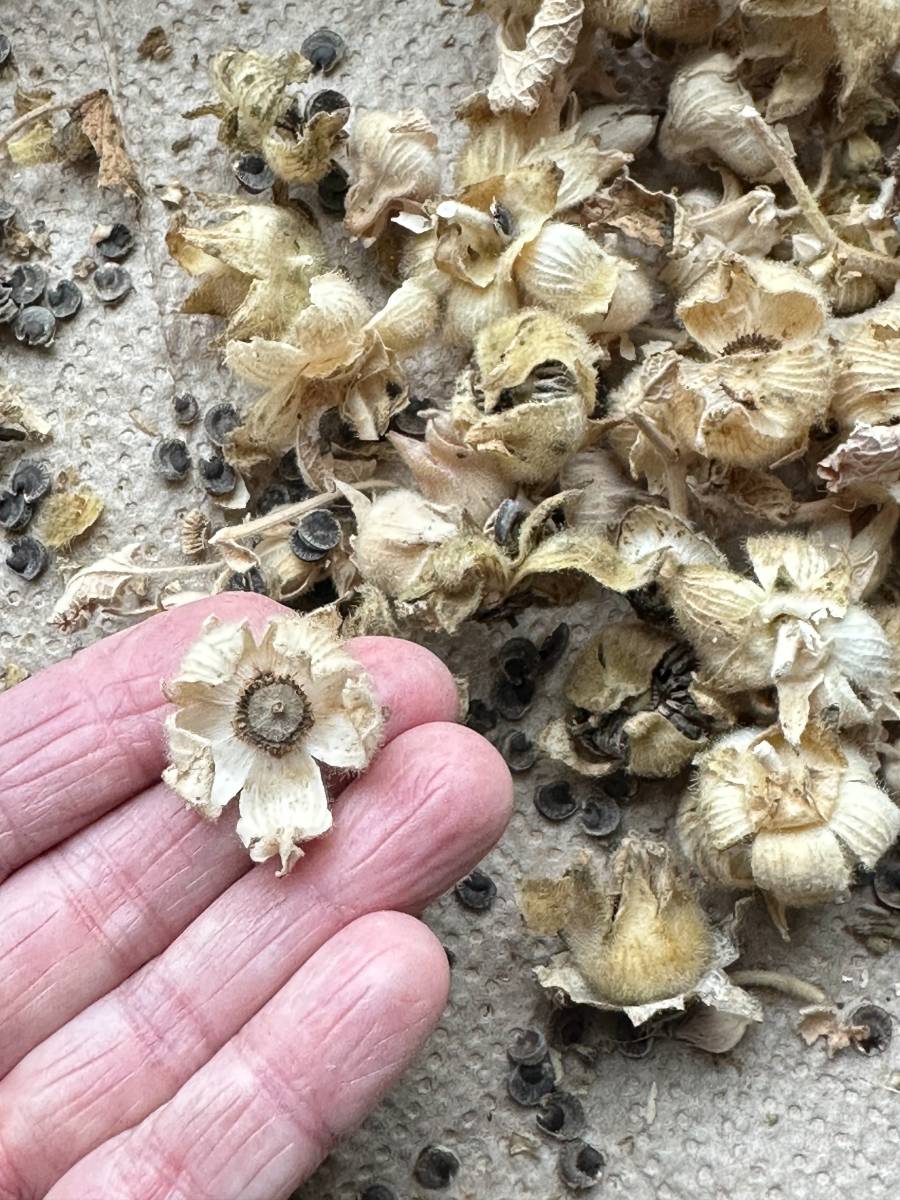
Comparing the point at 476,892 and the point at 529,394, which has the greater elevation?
the point at 529,394

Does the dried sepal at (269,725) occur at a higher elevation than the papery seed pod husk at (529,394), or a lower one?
lower

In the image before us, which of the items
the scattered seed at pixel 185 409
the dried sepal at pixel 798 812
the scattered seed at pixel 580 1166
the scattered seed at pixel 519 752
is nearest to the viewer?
the dried sepal at pixel 798 812

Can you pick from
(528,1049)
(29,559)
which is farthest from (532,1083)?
(29,559)

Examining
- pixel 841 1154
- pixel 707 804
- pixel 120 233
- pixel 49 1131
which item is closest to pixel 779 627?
pixel 707 804

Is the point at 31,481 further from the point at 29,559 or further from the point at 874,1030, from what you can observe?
the point at 874,1030

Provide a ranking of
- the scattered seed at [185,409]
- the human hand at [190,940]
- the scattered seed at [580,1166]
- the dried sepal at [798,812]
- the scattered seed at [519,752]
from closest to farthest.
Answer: the human hand at [190,940]
the dried sepal at [798,812]
the scattered seed at [580,1166]
the scattered seed at [519,752]
the scattered seed at [185,409]

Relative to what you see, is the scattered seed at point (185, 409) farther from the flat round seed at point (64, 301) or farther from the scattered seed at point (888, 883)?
the scattered seed at point (888, 883)

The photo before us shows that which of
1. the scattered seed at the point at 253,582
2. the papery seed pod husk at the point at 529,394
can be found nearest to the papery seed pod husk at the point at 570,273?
the papery seed pod husk at the point at 529,394
